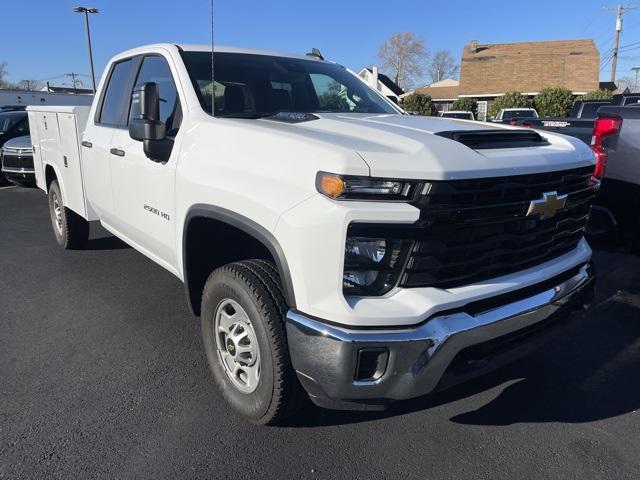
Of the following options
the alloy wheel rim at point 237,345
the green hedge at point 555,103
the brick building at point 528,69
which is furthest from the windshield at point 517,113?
the alloy wheel rim at point 237,345

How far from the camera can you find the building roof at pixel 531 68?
3616 cm

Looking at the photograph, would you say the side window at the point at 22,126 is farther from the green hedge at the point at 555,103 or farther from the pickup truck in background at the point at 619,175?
the green hedge at the point at 555,103

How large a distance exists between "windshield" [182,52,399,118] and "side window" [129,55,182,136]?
18 centimetres

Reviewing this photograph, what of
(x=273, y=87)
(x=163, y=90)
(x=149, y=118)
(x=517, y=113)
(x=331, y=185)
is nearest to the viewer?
(x=331, y=185)

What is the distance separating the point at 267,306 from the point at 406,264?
673 millimetres

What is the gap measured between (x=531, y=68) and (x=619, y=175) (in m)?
37.0

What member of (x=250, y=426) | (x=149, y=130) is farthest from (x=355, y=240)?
(x=149, y=130)

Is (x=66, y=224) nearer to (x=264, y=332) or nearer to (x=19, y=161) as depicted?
(x=264, y=332)

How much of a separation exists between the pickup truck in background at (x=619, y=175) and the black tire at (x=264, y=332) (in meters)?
3.47

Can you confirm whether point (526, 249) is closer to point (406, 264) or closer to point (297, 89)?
point (406, 264)

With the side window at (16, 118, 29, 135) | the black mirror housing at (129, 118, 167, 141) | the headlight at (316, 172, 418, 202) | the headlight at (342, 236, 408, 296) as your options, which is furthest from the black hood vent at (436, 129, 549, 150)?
the side window at (16, 118, 29, 135)

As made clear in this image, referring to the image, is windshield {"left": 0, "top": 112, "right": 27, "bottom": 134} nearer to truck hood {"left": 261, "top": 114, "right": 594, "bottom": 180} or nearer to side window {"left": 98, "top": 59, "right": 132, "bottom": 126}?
side window {"left": 98, "top": 59, "right": 132, "bottom": 126}

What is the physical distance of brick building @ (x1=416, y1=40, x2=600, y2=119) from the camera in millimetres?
36125

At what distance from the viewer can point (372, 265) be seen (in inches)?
82.7
